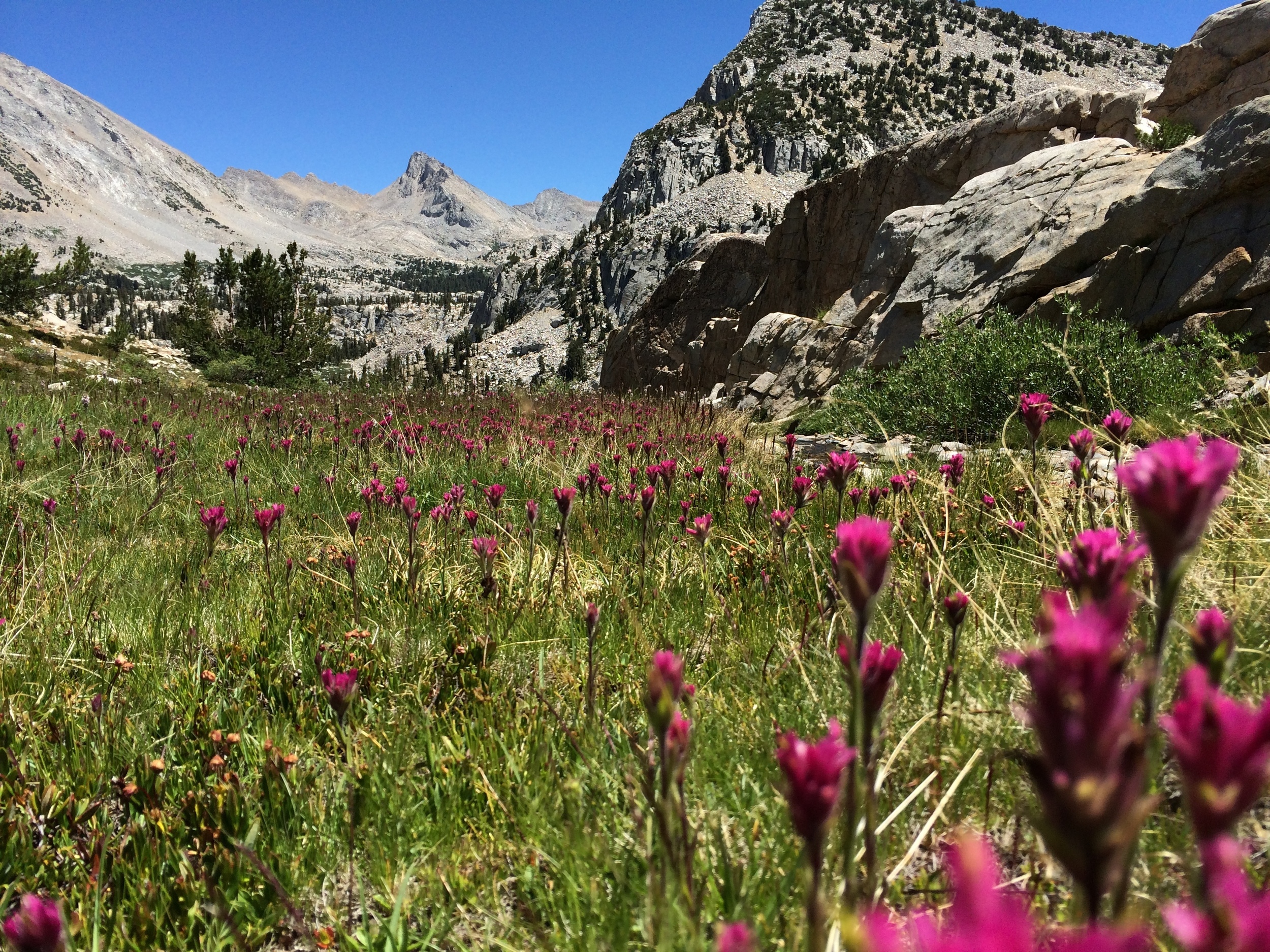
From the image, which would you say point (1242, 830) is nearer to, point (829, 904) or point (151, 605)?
point (829, 904)

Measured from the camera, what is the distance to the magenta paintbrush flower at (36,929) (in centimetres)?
84

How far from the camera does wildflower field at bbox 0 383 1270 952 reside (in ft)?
1.73

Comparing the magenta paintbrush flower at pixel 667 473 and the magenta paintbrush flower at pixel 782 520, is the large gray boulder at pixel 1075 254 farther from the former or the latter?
the magenta paintbrush flower at pixel 782 520

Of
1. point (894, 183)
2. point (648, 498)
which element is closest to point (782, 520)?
point (648, 498)

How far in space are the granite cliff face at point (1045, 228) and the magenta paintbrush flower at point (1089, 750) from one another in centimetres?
1105

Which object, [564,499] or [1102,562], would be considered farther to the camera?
[564,499]

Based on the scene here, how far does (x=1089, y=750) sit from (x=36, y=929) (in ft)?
3.76

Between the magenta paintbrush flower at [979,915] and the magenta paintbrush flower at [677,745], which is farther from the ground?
the magenta paintbrush flower at [979,915]

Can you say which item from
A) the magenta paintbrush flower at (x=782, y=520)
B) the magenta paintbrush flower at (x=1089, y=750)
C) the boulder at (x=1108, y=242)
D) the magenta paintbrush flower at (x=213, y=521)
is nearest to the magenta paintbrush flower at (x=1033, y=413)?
the magenta paintbrush flower at (x=782, y=520)

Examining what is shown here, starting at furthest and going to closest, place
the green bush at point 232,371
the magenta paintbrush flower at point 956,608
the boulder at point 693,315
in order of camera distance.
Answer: the green bush at point 232,371 → the boulder at point 693,315 → the magenta paintbrush flower at point 956,608

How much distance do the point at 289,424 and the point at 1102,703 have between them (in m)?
8.79

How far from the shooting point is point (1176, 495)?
0.62 meters

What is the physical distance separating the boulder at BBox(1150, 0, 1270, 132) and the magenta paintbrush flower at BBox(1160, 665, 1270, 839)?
719 inches

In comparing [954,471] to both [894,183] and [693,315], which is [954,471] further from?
[693,315]
